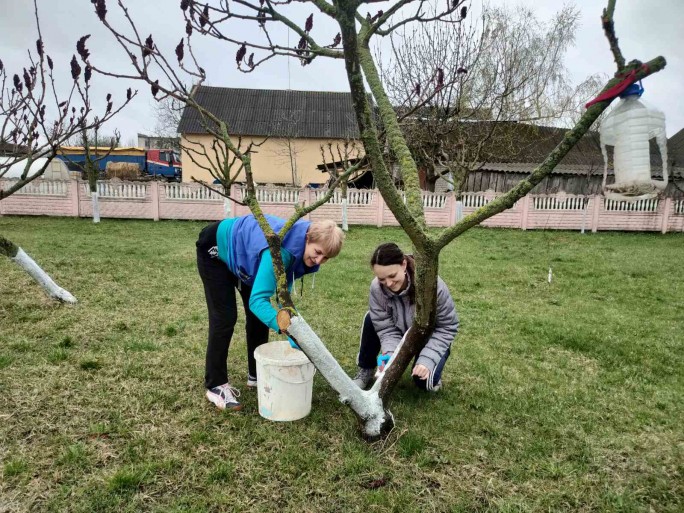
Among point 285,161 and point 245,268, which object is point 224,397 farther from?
point 285,161

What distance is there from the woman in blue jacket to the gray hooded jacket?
553 millimetres

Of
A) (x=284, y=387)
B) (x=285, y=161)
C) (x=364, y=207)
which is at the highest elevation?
(x=285, y=161)

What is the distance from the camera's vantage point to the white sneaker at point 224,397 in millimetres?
3069

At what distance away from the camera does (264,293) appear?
8.59 feet

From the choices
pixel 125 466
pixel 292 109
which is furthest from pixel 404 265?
pixel 292 109

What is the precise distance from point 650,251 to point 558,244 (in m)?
2.00

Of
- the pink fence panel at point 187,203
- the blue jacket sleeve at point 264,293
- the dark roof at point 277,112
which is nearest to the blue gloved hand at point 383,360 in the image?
the blue jacket sleeve at point 264,293

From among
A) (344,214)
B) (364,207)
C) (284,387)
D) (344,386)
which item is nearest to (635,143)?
(344,386)

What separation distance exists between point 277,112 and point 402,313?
24.5m

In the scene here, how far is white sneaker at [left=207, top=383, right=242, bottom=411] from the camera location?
10.1 ft

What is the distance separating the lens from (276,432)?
2832 mm

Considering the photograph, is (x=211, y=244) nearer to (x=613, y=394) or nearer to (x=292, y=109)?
(x=613, y=394)

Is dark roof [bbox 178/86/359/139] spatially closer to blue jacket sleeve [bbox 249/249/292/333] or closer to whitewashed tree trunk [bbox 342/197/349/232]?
whitewashed tree trunk [bbox 342/197/349/232]

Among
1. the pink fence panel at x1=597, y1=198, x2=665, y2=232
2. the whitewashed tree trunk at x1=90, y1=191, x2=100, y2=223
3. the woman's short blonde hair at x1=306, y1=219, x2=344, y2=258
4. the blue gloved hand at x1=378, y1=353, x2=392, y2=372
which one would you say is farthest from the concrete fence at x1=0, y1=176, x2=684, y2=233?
the woman's short blonde hair at x1=306, y1=219, x2=344, y2=258
